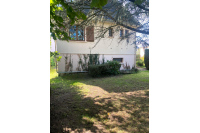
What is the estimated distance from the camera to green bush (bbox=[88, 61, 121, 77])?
812 centimetres

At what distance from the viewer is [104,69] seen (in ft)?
27.5

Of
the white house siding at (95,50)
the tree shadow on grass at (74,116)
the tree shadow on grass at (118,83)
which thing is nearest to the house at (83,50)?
the white house siding at (95,50)

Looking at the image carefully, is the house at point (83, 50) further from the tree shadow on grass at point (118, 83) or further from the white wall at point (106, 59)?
the tree shadow on grass at point (118, 83)

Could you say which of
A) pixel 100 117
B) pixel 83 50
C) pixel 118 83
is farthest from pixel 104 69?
pixel 100 117

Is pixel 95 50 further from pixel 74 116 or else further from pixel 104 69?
pixel 74 116

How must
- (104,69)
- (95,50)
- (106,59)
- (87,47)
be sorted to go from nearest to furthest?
(104,69)
(87,47)
(95,50)
(106,59)

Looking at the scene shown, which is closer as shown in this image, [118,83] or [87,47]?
[118,83]

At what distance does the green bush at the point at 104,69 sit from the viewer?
26.7 feet

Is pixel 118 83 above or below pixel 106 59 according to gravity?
below

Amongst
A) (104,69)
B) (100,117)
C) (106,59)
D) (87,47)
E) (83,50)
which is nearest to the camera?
(100,117)

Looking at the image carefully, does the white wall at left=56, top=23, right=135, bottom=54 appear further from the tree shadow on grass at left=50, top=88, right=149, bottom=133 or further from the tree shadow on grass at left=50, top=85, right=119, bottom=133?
the tree shadow on grass at left=50, top=85, right=119, bottom=133

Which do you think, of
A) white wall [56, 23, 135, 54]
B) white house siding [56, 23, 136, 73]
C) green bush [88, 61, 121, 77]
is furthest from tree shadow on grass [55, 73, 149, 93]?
white wall [56, 23, 135, 54]
